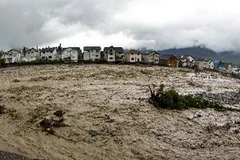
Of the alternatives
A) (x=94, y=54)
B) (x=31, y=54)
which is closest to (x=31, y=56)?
(x=31, y=54)

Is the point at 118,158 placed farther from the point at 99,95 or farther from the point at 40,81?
the point at 40,81

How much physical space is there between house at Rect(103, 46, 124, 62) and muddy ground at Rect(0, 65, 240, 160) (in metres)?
34.6

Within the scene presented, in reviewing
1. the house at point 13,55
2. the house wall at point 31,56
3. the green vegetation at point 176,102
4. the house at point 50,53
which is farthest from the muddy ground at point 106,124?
the house at point 13,55

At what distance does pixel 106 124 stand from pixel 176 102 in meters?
8.74

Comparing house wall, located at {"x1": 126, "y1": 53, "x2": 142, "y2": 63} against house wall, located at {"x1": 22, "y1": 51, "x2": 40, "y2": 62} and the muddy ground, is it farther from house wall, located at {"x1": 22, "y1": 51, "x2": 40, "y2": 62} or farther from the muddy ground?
the muddy ground

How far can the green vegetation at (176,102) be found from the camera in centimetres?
→ 3631

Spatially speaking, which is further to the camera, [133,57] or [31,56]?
[31,56]

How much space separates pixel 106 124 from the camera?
101 ft

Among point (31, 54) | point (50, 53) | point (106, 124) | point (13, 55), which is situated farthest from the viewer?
point (13, 55)

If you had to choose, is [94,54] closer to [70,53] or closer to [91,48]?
[91,48]

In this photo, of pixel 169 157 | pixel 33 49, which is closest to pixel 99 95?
pixel 169 157

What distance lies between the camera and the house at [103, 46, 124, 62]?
84.6 metres

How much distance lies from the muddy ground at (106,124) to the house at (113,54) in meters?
34.6

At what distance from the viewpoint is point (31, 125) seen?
30.7 metres
